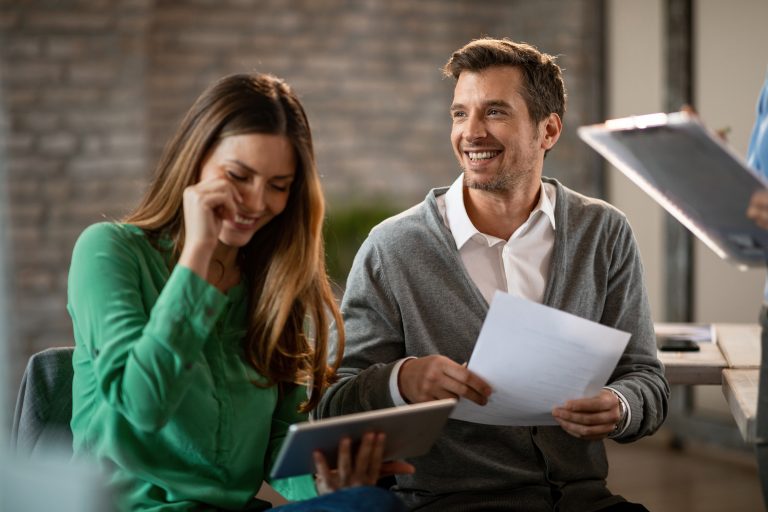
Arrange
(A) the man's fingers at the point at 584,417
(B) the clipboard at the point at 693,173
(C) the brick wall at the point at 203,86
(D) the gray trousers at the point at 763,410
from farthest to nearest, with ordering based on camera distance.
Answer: (C) the brick wall at the point at 203,86, (A) the man's fingers at the point at 584,417, (D) the gray trousers at the point at 763,410, (B) the clipboard at the point at 693,173

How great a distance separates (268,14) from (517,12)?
4.37ft

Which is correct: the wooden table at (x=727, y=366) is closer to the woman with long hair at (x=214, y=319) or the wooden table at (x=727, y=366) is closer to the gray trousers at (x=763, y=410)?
the gray trousers at (x=763, y=410)

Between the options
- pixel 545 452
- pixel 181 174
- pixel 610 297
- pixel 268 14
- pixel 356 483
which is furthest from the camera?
pixel 268 14

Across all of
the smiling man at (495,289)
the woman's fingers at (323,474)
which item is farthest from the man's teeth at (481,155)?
the woman's fingers at (323,474)

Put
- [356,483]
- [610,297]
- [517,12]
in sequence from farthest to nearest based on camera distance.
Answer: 1. [517,12]
2. [610,297]
3. [356,483]

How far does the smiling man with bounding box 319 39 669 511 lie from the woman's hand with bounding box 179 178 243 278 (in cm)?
43

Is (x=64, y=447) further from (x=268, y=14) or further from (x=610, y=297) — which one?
(x=268, y=14)

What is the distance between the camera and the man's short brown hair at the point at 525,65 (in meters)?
1.91

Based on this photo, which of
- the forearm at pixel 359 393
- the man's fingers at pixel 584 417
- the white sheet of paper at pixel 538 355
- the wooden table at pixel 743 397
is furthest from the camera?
the forearm at pixel 359 393

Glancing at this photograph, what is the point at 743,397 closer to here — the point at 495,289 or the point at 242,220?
the point at 495,289

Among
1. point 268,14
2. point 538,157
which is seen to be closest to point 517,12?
point 268,14

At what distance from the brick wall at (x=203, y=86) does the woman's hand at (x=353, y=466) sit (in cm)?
309

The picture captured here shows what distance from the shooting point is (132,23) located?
14.0ft

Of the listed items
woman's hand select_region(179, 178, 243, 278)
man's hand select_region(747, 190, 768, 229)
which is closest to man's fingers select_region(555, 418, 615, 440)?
man's hand select_region(747, 190, 768, 229)
